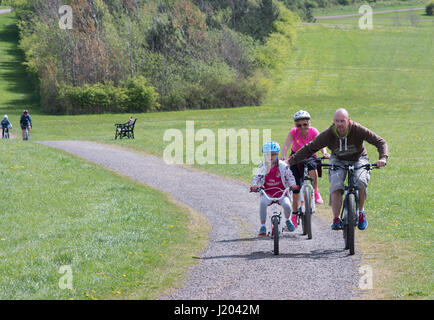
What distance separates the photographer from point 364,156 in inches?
442

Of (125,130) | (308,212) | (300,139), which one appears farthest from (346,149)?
(125,130)

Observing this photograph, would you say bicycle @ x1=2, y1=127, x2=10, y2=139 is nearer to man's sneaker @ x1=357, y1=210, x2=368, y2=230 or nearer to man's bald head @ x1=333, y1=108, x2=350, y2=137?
man's bald head @ x1=333, y1=108, x2=350, y2=137

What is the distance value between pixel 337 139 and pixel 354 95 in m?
72.2

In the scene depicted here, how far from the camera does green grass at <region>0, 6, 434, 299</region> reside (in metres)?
11.5

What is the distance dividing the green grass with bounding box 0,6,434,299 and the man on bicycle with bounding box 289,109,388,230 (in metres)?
0.98

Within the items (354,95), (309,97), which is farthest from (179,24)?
(354,95)

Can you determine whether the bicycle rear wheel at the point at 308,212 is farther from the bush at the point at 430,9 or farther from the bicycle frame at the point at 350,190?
the bush at the point at 430,9

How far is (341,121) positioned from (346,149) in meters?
0.58

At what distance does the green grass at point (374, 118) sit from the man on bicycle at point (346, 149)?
0.98 m

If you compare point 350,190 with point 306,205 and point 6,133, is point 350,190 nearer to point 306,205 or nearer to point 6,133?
point 306,205

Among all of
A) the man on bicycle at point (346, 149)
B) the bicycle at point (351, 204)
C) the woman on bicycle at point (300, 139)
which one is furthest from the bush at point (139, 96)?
the bicycle at point (351, 204)

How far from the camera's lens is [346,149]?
11.0 meters

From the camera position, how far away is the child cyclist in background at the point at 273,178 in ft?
38.6
